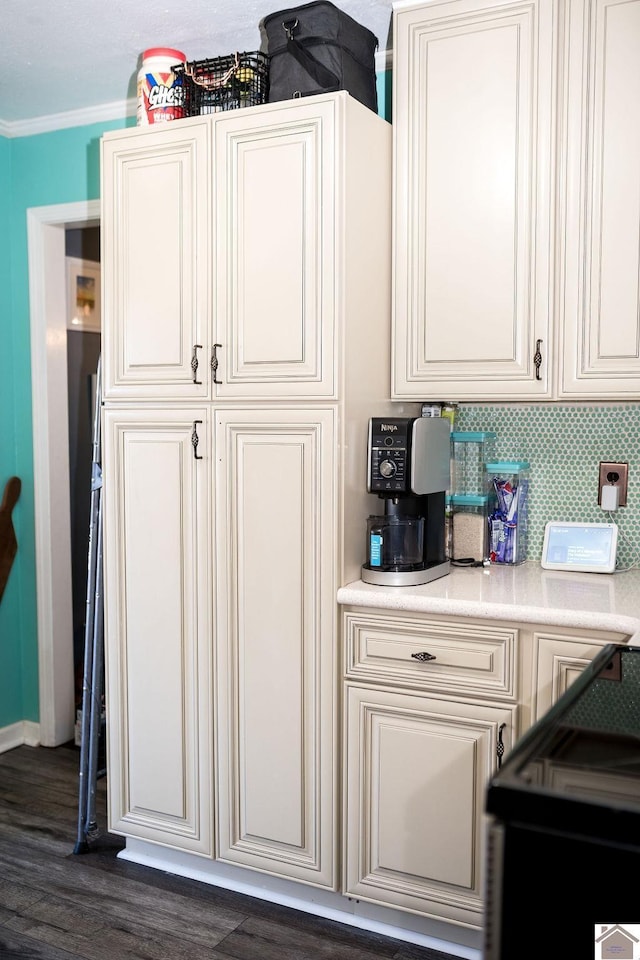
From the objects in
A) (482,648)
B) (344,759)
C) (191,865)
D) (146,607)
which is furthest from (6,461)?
(482,648)

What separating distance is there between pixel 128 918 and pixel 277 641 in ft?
2.97

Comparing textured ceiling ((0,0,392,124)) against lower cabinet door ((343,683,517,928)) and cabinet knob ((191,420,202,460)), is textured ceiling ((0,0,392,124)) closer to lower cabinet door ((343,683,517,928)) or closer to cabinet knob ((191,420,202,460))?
cabinet knob ((191,420,202,460))

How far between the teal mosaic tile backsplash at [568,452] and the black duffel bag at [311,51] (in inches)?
42.5

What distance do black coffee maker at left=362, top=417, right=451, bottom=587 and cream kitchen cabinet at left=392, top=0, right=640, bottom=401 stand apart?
0.66ft

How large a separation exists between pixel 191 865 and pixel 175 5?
2619mm

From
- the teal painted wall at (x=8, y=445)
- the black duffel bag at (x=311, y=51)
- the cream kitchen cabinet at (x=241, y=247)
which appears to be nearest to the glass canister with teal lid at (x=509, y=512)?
the cream kitchen cabinet at (x=241, y=247)

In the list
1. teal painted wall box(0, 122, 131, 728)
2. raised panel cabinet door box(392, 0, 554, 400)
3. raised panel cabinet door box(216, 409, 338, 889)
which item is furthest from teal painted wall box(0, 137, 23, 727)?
raised panel cabinet door box(392, 0, 554, 400)

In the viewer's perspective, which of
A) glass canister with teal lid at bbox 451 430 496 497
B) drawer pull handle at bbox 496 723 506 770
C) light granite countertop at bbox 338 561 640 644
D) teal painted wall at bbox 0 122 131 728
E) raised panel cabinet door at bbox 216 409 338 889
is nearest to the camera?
light granite countertop at bbox 338 561 640 644

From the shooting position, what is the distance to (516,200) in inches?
93.9

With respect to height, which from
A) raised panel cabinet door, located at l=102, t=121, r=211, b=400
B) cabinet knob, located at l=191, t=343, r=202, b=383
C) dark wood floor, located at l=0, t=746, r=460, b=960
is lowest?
dark wood floor, located at l=0, t=746, r=460, b=960

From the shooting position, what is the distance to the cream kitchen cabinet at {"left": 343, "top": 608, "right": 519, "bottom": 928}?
2.20 m

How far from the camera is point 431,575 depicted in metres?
2.45

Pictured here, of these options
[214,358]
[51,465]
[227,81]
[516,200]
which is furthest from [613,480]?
[51,465]

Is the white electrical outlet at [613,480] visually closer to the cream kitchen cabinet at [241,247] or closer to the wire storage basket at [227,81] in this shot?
the cream kitchen cabinet at [241,247]
